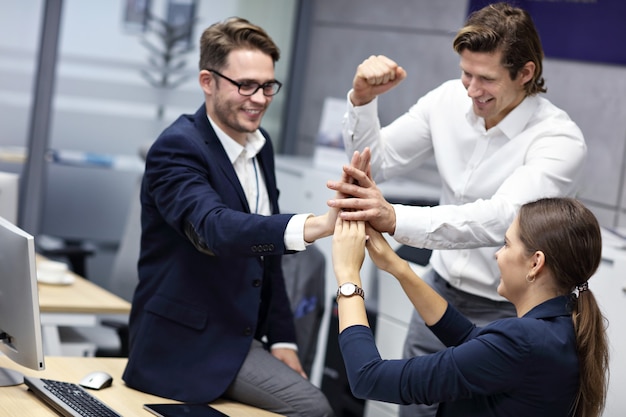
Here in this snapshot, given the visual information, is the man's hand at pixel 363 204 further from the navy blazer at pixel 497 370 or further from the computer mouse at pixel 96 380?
the computer mouse at pixel 96 380

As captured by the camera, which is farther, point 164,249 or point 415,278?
point 164,249

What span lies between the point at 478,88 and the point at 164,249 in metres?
0.95

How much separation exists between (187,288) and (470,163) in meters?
0.88

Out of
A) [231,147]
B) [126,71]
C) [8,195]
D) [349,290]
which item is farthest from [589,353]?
[126,71]

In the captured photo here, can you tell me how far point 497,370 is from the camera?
75.3 inches

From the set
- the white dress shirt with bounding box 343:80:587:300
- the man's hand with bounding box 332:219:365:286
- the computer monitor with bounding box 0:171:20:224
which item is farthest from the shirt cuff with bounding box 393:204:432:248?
the computer monitor with bounding box 0:171:20:224

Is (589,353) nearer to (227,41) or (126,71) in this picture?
(227,41)

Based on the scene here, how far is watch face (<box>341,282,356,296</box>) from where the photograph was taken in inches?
81.7

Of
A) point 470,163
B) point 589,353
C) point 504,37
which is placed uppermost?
point 504,37

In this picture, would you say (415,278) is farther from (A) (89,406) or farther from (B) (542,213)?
(A) (89,406)

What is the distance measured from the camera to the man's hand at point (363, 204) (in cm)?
231

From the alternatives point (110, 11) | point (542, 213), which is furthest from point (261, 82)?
point (110, 11)

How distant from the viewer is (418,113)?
9.52 ft

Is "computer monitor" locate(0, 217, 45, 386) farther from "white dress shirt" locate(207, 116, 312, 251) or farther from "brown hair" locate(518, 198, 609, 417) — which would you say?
"brown hair" locate(518, 198, 609, 417)
